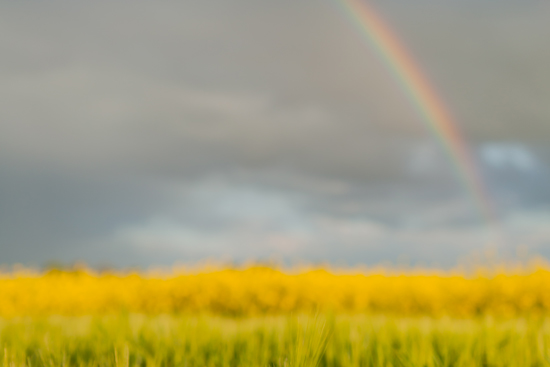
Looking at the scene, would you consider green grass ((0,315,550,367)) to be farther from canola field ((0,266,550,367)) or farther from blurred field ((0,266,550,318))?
blurred field ((0,266,550,318))

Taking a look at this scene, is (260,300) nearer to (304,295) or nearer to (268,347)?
(304,295)

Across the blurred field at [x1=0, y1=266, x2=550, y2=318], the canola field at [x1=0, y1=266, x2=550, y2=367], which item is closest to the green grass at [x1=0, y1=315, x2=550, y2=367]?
the canola field at [x1=0, y1=266, x2=550, y2=367]

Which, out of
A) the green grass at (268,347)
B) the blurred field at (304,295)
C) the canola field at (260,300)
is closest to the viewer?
the green grass at (268,347)

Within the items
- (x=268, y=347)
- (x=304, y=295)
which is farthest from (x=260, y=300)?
(x=268, y=347)

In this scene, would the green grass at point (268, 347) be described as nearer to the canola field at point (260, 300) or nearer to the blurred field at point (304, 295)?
the canola field at point (260, 300)

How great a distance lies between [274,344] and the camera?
2332 mm

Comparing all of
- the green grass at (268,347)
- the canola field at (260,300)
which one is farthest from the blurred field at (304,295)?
the green grass at (268,347)

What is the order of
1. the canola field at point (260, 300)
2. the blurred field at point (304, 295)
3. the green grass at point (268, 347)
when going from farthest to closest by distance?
the blurred field at point (304, 295), the canola field at point (260, 300), the green grass at point (268, 347)

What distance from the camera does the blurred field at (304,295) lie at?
905 cm

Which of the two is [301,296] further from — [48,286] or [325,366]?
[325,366]

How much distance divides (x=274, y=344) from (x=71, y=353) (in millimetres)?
948

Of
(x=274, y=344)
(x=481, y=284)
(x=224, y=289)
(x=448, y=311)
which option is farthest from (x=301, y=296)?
(x=274, y=344)

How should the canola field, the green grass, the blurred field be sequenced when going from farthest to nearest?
the blurred field
the canola field
the green grass

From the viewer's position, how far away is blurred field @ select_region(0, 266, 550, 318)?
29.7 ft
